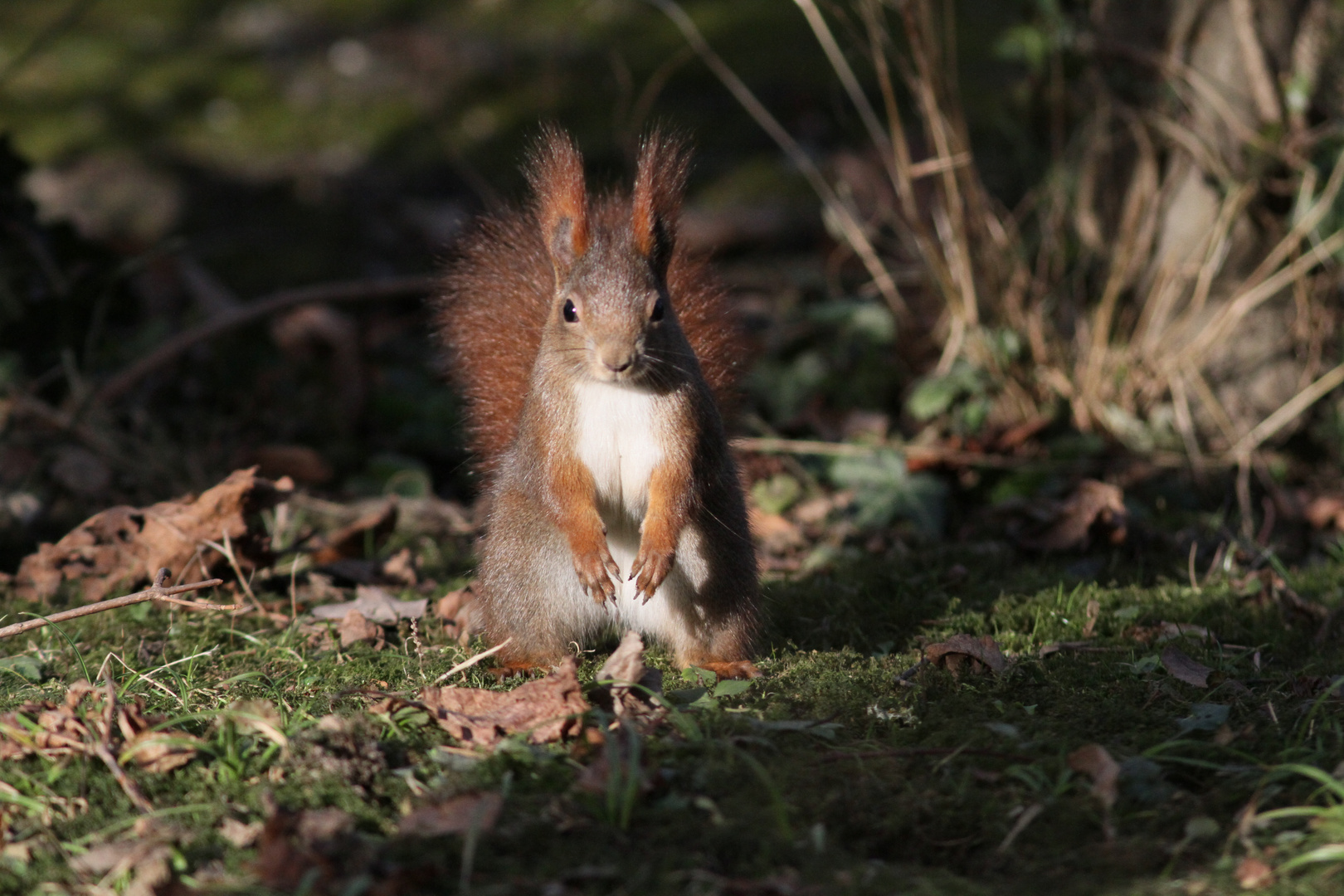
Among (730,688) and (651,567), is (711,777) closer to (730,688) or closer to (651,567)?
(730,688)

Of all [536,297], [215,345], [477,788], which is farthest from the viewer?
[215,345]

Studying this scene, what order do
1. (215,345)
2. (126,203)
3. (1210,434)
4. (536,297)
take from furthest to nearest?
1. (126,203)
2. (215,345)
3. (1210,434)
4. (536,297)

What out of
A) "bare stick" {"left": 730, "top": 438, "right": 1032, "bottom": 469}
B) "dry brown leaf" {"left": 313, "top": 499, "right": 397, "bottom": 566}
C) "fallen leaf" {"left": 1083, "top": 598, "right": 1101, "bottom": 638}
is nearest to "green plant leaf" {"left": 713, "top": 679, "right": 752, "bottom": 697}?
"fallen leaf" {"left": 1083, "top": 598, "right": 1101, "bottom": 638}

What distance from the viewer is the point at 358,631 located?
2.67 metres

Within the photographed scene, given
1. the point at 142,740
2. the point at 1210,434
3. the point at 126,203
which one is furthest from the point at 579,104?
the point at 142,740

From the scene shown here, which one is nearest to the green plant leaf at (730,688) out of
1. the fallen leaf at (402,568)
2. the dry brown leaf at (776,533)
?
the fallen leaf at (402,568)

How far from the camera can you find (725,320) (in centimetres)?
288

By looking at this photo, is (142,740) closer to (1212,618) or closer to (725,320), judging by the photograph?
(725,320)

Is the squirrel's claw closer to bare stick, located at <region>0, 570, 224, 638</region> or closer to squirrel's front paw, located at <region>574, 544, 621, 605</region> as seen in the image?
squirrel's front paw, located at <region>574, 544, 621, 605</region>

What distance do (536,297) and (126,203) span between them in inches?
154

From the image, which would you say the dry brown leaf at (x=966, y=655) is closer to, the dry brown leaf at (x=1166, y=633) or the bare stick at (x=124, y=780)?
the dry brown leaf at (x=1166, y=633)

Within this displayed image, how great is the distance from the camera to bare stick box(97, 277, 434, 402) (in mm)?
4031

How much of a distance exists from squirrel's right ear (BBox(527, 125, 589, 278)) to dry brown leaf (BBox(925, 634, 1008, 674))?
3.36ft

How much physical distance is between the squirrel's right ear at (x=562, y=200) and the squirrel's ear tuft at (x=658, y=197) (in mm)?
106
